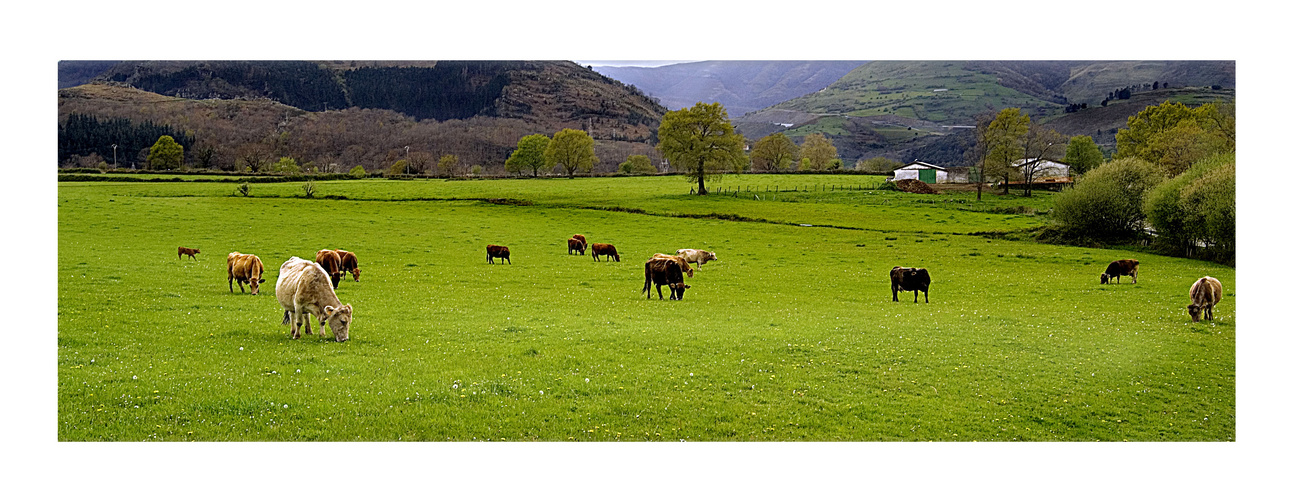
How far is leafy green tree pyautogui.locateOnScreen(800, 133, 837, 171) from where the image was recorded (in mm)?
46812

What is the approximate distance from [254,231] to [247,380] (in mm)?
15852

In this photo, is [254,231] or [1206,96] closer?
[254,231]

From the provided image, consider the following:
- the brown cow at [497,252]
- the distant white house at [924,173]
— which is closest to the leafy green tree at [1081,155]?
the distant white house at [924,173]

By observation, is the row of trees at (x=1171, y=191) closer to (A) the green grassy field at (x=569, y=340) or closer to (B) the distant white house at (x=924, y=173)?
(A) the green grassy field at (x=569, y=340)

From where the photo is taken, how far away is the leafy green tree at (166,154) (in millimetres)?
22672

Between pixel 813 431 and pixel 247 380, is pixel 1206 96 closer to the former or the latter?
pixel 813 431

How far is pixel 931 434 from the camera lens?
9172mm

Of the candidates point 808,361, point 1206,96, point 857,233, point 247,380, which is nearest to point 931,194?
point 857,233

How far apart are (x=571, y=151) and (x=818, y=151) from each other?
82.4 ft

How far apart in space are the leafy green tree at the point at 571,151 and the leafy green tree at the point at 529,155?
Answer: 240 mm

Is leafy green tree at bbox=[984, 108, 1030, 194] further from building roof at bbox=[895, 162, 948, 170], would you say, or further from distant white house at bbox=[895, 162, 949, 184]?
building roof at bbox=[895, 162, 948, 170]

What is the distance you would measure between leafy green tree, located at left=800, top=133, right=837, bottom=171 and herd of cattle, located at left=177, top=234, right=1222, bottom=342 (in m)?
21.4

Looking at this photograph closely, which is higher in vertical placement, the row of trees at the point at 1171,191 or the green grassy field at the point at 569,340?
the row of trees at the point at 1171,191

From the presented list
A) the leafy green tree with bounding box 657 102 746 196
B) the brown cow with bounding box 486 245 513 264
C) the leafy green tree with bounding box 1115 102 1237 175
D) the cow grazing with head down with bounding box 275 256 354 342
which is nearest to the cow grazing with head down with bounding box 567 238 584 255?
the brown cow with bounding box 486 245 513 264
